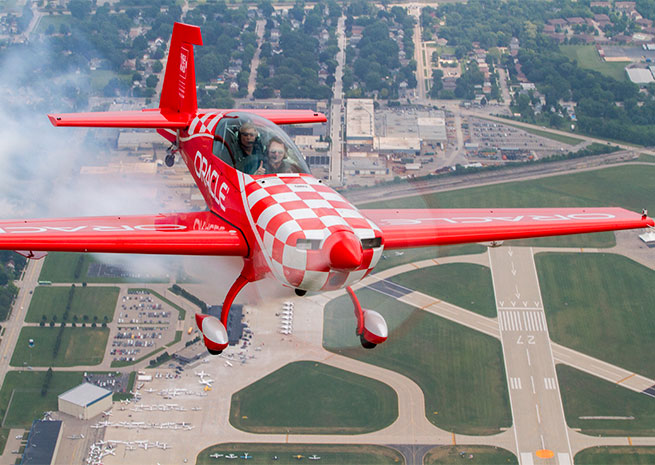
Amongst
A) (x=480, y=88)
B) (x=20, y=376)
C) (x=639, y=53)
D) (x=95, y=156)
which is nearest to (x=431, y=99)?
(x=480, y=88)

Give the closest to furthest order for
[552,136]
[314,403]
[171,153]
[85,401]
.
Answer: [171,153] < [85,401] < [314,403] < [552,136]

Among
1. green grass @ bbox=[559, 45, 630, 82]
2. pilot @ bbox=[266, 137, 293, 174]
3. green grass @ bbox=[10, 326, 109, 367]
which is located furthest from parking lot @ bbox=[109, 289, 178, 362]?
green grass @ bbox=[559, 45, 630, 82]

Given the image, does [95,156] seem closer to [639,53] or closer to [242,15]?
[242,15]

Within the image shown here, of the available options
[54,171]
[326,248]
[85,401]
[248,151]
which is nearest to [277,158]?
[248,151]

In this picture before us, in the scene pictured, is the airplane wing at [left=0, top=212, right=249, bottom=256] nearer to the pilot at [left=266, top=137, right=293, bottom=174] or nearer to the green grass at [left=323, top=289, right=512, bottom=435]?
the pilot at [left=266, top=137, right=293, bottom=174]

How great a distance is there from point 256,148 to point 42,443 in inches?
2264

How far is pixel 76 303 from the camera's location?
100188 millimetres

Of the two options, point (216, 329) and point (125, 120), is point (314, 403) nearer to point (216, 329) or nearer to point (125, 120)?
point (125, 120)

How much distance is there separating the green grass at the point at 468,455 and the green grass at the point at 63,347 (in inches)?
1425

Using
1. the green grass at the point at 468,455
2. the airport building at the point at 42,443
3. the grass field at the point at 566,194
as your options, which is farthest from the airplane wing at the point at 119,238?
the grass field at the point at 566,194

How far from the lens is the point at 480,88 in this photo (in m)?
159

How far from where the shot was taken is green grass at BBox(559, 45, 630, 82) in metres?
165

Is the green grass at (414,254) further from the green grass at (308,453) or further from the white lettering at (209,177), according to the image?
the white lettering at (209,177)

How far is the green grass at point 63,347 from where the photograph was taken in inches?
3676
